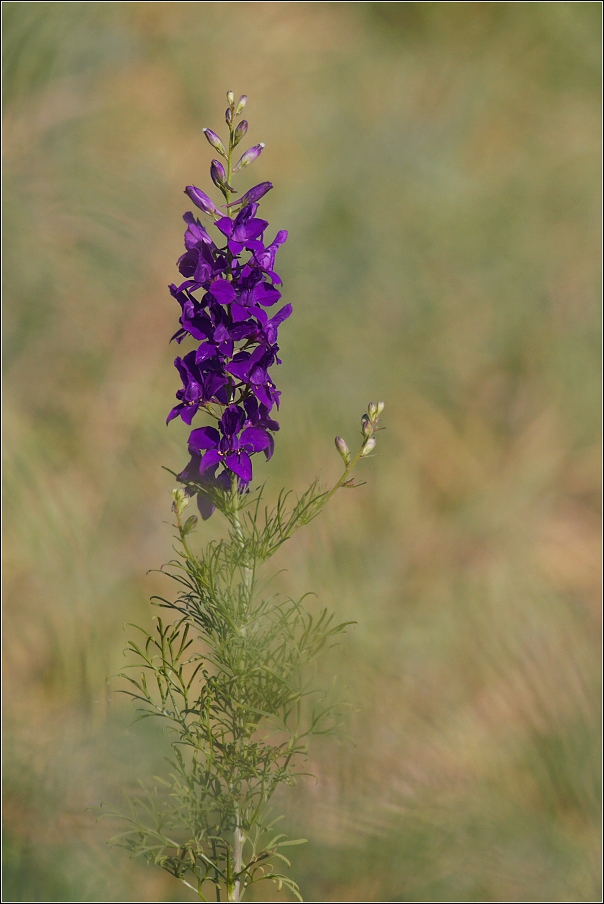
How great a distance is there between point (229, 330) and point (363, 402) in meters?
1.19

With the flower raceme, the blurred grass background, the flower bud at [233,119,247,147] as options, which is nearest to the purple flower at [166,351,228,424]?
the flower raceme

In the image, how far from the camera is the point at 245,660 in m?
0.53

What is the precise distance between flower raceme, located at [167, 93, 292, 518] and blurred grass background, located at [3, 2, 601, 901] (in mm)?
886

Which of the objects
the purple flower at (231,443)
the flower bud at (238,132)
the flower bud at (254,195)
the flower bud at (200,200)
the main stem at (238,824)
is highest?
the flower bud at (238,132)

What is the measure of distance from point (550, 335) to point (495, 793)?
0.95 metres

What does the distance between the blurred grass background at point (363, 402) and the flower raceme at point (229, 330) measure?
2.91ft

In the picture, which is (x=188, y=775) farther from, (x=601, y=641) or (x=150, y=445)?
(x=601, y=641)

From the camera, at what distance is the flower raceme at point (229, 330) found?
1.49ft

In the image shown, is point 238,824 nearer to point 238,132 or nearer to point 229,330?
point 229,330

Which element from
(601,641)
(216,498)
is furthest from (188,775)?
(601,641)

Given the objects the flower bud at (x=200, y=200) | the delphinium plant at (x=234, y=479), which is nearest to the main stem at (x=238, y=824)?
the delphinium plant at (x=234, y=479)

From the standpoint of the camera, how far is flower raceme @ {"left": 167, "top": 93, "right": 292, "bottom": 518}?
1.49 feet

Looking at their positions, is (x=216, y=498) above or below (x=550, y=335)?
below

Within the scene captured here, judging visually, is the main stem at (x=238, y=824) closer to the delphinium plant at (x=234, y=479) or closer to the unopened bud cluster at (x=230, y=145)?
the delphinium plant at (x=234, y=479)
